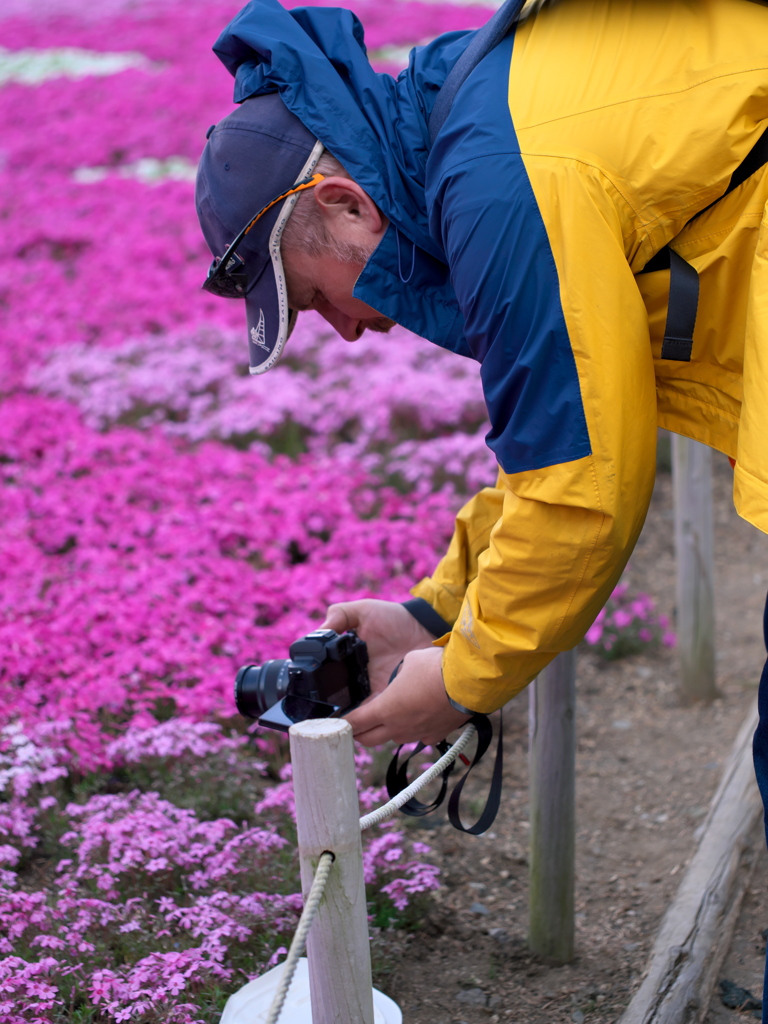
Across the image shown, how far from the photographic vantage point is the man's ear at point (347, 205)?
1.56 meters

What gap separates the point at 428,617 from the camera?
81.9 inches

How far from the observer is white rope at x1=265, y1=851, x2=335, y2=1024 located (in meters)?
1.27

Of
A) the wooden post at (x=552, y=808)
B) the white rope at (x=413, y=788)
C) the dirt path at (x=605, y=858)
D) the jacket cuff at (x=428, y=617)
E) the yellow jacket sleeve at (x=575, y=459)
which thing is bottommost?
the dirt path at (x=605, y=858)

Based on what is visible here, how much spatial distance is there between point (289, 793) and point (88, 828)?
0.54 meters

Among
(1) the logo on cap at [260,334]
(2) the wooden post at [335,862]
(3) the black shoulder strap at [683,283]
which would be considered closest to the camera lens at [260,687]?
(2) the wooden post at [335,862]

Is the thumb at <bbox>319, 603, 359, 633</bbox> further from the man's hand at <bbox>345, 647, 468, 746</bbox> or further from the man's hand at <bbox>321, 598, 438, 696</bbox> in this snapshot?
the man's hand at <bbox>345, 647, 468, 746</bbox>

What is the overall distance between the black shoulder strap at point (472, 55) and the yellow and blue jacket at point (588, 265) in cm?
2

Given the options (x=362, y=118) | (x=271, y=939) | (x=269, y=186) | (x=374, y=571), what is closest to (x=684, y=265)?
(x=362, y=118)

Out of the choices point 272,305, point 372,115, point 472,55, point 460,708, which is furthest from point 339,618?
point 472,55

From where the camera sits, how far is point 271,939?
2242 mm

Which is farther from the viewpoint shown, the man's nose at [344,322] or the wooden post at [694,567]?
the wooden post at [694,567]

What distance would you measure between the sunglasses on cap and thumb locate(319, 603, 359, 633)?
680 mm

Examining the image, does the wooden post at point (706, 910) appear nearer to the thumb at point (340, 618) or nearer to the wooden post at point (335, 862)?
the wooden post at point (335, 862)

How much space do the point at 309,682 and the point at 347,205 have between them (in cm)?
82
